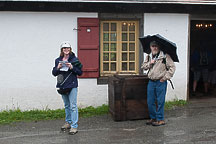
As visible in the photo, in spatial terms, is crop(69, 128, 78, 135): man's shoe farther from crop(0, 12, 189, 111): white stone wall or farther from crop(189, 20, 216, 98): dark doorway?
crop(189, 20, 216, 98): dark doorway

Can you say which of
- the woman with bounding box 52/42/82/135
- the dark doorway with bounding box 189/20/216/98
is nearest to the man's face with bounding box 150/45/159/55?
the woman with bounding box 52/42/82/135

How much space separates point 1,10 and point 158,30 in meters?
4.09

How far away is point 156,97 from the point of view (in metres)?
6.57

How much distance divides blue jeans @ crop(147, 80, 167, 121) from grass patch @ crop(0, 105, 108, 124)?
5.10ft

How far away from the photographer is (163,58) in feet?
20.7

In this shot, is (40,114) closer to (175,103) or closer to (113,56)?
(113,56)

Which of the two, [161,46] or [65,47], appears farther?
[161,46]

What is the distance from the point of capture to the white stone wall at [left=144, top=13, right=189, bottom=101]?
322 inches

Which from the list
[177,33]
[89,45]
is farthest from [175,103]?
[89,45]

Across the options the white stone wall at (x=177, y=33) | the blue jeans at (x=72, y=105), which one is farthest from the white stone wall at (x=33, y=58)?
the blue jeans at (x=72, y=105)

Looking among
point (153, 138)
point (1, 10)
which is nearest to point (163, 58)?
point (153, 138)

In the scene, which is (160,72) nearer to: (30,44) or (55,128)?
(55,128)

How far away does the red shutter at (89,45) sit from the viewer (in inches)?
Answer: 309

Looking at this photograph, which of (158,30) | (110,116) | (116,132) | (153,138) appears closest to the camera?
(153,138)
